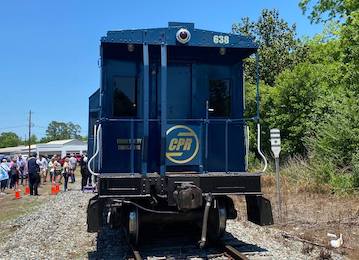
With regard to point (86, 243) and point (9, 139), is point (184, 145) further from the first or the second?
point (9, 139)

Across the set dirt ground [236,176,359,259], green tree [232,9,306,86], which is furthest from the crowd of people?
green tree [232,9,306,86]

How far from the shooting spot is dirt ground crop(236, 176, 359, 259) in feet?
31.2

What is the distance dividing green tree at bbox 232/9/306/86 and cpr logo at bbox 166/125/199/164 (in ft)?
97.4

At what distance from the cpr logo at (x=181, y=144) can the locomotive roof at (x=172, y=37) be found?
5.24 ft

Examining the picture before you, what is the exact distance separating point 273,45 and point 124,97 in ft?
109

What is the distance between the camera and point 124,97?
914 centimetres

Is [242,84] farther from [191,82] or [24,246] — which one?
[24,246]

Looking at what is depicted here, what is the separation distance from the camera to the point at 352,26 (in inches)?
611

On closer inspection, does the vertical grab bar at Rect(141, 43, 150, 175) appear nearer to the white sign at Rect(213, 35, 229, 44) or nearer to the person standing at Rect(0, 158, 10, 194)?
the white sign at Rect(213, 35, 229, 44)

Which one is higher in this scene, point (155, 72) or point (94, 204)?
point (155, 72)

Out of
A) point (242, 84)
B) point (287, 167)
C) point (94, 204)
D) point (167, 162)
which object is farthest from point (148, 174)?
point (287, 167)

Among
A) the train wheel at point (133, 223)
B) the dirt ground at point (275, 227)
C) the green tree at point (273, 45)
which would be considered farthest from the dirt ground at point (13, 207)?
the green tree at point (273, 45)

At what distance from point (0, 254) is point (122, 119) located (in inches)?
137

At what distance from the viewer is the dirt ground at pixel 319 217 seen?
9499 mm
